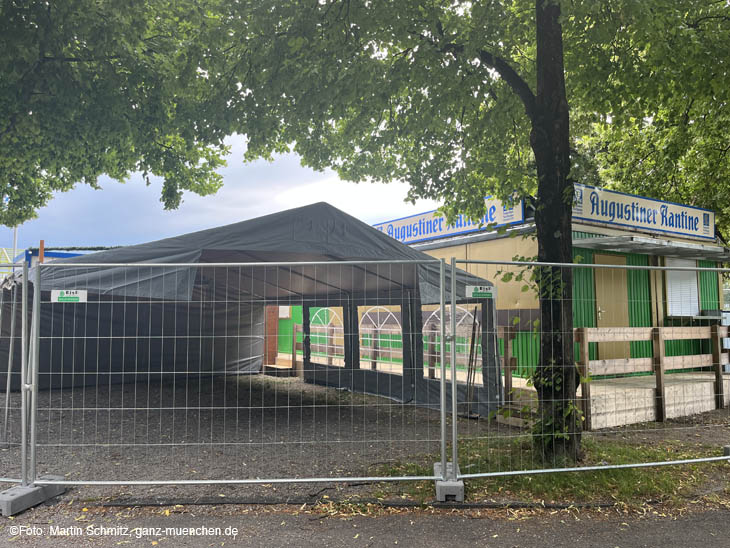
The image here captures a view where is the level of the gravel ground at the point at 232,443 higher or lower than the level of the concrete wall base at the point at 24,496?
lower

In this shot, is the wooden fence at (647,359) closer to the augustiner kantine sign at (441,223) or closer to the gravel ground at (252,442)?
the gravel ground at (252,442)

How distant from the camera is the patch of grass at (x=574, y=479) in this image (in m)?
4.96

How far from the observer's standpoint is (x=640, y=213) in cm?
1270

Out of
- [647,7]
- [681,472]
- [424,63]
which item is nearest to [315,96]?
[424,63]

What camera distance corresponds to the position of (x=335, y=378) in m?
12.8

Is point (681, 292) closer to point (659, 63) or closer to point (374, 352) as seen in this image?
point (374, 352)

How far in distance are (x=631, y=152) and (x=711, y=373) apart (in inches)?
370

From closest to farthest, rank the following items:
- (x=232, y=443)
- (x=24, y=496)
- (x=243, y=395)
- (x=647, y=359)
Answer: (x=24, y=496) < (x=232, y=443) < (x=647, y=359) < (x=243, y=395)

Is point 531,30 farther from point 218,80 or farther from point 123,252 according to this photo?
point 123,252

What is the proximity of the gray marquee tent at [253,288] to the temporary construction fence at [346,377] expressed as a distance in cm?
6

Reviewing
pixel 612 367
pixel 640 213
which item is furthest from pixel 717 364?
pixel 640 213

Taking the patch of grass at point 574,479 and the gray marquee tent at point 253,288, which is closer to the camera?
the patch of grass at point 574,479

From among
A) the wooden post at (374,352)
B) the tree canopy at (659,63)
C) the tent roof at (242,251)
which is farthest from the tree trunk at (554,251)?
the wooden post at (374,352)

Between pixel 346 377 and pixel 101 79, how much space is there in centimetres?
795
